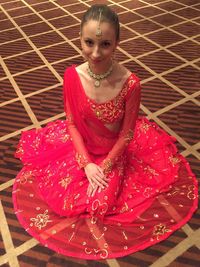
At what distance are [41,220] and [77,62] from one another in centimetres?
221

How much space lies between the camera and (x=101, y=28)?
153cm

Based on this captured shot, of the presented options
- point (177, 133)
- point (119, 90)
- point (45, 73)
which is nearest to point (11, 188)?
point (119, 90)

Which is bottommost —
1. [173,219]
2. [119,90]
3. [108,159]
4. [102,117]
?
[173,219]

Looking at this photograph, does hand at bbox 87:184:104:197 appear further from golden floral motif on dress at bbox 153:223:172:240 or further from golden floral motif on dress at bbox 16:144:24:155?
golden floral motif on dress at bbox 16:144:24:155

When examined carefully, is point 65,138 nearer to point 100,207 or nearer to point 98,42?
point 100,207

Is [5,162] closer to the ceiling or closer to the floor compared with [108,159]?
closer to the floor

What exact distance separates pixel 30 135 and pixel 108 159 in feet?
2.87

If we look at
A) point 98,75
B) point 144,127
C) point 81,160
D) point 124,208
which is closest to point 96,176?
point 81,160

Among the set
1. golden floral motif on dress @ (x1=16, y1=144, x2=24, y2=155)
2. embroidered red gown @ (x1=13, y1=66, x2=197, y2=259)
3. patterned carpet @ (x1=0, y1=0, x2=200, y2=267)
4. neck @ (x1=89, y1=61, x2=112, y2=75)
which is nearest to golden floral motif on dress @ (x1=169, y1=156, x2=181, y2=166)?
embroidered red gown @ (x1=13, y1=66, x2=197, y2=259)

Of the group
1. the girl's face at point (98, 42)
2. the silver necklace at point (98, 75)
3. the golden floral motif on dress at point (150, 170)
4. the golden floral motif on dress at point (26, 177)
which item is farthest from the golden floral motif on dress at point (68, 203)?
the girl's face at point (98, 42)

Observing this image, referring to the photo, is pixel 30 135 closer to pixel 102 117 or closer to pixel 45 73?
pixel 102 117

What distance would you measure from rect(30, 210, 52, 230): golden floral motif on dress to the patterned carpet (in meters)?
0.09

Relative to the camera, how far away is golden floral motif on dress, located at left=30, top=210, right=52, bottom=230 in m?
1.90

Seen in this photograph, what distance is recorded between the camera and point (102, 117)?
1.86 metres
